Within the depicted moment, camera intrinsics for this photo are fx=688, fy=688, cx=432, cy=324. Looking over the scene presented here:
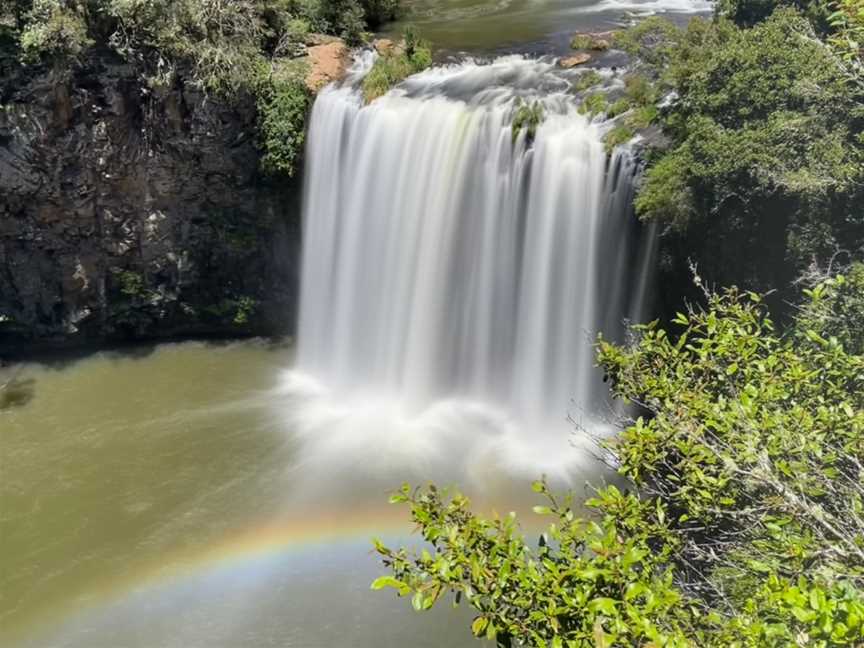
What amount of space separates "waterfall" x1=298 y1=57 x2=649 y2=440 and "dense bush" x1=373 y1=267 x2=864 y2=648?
783cm

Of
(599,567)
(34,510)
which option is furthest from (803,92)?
(34,510)

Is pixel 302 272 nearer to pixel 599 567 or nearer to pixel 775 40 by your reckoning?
pixel 775 40

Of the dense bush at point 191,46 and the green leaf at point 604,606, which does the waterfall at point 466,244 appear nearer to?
the dense bush at point 191,46

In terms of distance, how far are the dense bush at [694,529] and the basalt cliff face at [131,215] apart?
13.2 metres

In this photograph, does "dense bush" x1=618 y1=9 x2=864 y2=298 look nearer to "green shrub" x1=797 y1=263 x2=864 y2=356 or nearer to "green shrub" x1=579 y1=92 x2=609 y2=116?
"green shrub" x1=579 y1=92 x2=609 y2=116

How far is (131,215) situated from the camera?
16906 millimetres

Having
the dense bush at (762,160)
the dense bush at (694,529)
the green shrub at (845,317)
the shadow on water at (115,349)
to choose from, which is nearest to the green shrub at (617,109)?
the dense bush at (762,160)

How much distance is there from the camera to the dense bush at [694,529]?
13.8ft

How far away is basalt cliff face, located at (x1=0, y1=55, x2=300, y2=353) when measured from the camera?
15648mm

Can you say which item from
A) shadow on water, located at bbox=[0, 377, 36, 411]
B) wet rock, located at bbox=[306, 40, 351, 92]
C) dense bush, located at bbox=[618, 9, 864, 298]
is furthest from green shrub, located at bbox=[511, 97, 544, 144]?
shadow on water, located at bbox=[0, 377, 36, 411]

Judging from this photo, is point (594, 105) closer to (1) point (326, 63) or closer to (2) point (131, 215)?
(1) point (326, 63)

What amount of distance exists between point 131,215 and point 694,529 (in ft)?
50.9

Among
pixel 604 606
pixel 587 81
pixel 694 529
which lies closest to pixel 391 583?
pixel 604 606

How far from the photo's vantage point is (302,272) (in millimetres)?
17922
